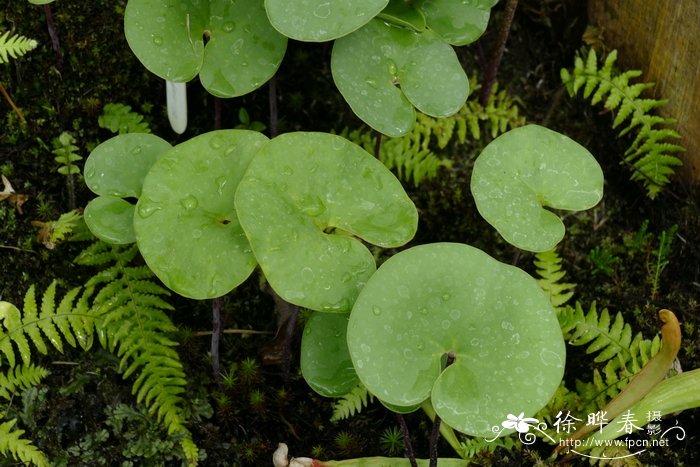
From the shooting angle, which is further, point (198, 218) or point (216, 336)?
point (216, 336)

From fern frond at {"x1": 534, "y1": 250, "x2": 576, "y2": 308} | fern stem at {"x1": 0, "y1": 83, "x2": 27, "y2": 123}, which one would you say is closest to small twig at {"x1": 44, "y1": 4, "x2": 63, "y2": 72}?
fern stem at {"x1": 0, "y1": 83, "x2": 27, "y2": 123}

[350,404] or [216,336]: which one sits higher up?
[216,336]

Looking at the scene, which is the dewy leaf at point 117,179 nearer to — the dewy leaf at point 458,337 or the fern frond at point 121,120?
the fern frond at point 121,120

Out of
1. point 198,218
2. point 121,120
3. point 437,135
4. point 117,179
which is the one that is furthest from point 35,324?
point 437,135

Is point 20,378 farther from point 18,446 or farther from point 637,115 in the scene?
point 637,115

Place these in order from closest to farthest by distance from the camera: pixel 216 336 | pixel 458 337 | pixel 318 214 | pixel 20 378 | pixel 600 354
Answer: pixel 458 337, pixel 318 214, pixel 20 378, pixel 216 336, pixel 600 354

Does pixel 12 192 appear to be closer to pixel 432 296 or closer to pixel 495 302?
pixel 432 296

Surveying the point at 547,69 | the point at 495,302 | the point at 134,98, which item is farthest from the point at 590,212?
the point at 134,98
